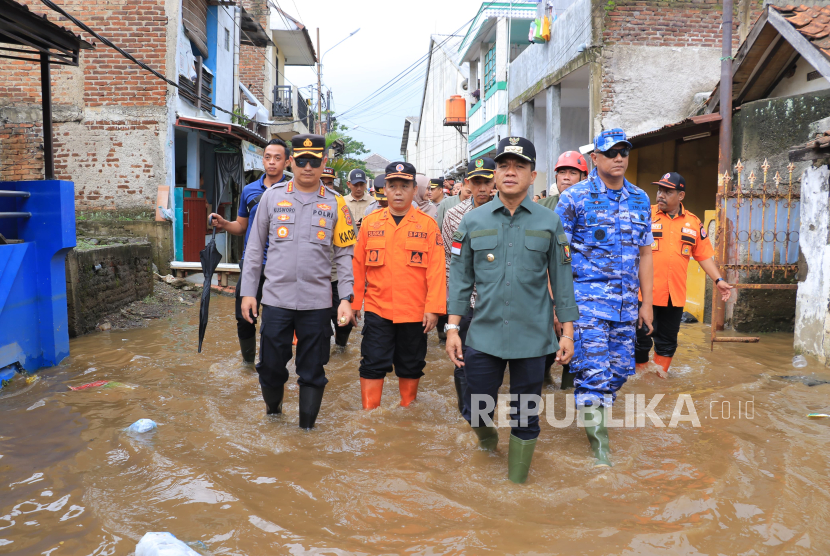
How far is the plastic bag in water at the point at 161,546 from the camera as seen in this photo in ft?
8.41

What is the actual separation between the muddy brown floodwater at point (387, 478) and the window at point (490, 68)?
16.9 meters

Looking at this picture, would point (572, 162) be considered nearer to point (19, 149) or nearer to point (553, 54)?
point (553, 54)

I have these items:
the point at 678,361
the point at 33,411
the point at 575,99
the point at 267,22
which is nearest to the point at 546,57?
the point at 575,99

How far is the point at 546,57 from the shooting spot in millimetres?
15633

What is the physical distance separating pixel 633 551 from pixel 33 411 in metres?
4.23

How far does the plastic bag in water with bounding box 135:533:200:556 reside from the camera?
101 inches

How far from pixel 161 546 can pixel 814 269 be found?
6561mm

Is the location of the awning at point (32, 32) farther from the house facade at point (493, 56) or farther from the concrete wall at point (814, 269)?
the house facade at point (493, 56)

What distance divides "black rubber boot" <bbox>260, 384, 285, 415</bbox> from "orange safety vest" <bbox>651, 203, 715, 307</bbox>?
3.38 metres

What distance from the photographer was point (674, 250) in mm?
5879

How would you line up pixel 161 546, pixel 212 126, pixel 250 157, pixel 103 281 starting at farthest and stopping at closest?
pixel 250 157 < pixel 212 126 < pixel 103 281 < pixel 161 546

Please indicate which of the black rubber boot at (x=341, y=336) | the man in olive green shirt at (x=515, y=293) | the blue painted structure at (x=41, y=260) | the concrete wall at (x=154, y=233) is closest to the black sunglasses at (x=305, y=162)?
the man in olive green shirt at (x=515, y=293)

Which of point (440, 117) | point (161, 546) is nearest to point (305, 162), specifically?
point (161, 546)

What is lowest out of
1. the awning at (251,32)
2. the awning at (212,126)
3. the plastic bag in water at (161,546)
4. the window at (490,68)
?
the plastic bag in water at (161,546)
